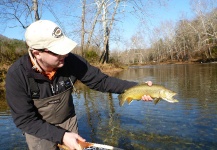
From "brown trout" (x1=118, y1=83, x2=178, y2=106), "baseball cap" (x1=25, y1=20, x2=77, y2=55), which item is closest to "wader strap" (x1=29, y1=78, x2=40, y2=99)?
"baseball cap" (x1=25, y1=20, x2=77, y2=55)

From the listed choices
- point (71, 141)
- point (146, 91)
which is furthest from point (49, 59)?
point (146, 91)

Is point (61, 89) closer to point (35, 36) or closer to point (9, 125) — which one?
point (35, 36)

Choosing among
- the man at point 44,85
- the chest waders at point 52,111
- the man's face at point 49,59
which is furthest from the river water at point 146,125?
the man's face at point 49,59

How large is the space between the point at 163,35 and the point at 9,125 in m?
88.2

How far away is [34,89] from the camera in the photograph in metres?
2.83

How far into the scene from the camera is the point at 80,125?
7.35 metres

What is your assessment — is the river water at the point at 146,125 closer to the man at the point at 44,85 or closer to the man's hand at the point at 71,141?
the man at the point at 44,85

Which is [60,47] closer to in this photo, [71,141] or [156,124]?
[71,141]

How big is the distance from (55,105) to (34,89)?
0.36 meters

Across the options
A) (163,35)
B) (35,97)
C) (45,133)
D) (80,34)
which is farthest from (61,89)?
(163,35)

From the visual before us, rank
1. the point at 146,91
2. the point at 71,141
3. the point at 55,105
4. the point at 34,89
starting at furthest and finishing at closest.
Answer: the point at 146,91 → the point at 55,105 → the point at 34,89 → the point at 71,141

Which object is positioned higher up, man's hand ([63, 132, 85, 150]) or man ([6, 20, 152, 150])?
man ([6, 20, 152, 150])

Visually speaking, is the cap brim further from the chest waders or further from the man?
the chest waders

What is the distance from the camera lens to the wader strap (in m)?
2.80
